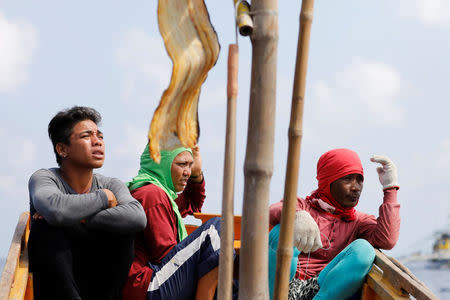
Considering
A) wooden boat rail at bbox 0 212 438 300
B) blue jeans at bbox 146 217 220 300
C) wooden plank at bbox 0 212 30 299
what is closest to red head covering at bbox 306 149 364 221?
wooden boat rail at bbox 0 212 438 300

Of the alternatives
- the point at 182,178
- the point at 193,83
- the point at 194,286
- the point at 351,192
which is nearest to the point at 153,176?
the point at 182,178

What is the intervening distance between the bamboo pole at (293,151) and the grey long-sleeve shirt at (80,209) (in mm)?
1039

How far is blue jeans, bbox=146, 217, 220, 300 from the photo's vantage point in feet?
9.75

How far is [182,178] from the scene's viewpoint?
3760 millimetres

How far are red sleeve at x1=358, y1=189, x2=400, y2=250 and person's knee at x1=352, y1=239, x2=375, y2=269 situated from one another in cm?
52

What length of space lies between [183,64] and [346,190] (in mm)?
2089

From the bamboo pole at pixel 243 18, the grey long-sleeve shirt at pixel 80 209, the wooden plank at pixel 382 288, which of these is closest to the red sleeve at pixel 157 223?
the grey long-sleeve shirt at pixel 80 209

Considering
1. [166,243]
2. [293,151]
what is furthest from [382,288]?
[293,151]

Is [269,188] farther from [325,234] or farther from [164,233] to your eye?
[325,234]

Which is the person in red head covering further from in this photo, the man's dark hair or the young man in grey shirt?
the man's dark hair

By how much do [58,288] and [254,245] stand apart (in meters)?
1.19

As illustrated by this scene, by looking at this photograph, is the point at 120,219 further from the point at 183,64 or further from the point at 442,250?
the point at 442,250

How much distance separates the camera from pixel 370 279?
3287 millimetres

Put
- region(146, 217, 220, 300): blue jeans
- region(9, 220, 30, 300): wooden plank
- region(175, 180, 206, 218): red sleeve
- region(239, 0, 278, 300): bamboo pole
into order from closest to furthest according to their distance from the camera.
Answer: region(239, 0, 278, 300): bamboo pole < region(9, 220, 30, 300): wooden plank < region(146, 217, 220, 300): blue jeans < region(175, 180, 206, 218): red sleeve
